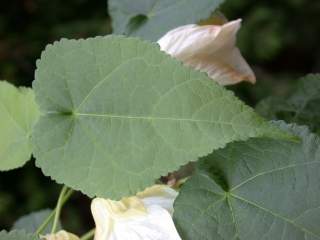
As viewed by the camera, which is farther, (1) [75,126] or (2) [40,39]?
(2) [40,39]

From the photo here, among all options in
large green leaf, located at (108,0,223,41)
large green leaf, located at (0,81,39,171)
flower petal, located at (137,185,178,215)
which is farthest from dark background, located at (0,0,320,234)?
flower petal, located at (137,185,178,215)

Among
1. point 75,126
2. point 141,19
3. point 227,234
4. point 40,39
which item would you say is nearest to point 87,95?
point 75,126

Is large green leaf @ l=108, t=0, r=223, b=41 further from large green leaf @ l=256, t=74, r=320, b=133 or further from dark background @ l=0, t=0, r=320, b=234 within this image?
dark background @ l=0, t=0, r=320, b=234

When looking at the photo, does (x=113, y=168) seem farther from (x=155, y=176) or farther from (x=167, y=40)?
(x=167, y=40)

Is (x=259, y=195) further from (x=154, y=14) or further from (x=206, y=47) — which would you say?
(x=154, y=14)

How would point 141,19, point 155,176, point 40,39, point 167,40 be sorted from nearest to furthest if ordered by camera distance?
point 155,176 < point 167,40 < point 141,19 < point 40,39

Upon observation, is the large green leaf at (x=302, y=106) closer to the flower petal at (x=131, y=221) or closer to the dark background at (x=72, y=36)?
the flower petal at (x=131, y=221)
